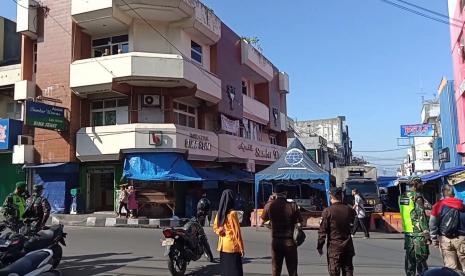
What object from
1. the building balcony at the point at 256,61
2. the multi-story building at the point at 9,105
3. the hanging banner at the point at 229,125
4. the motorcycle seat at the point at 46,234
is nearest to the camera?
the motorcycle seat at the point at 46,234

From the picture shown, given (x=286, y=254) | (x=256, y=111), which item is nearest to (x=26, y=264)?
(x=286, y=254)

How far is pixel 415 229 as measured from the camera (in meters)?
7.32

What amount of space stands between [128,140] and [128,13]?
597 cm

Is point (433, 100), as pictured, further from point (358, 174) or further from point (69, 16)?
point (69, 16)

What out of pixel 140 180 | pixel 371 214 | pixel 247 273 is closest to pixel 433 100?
pixel 371 214

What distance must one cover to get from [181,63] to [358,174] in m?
15.5

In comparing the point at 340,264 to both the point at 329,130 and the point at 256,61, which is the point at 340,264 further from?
the point at 329,130

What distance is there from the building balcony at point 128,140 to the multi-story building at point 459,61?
13.7 m

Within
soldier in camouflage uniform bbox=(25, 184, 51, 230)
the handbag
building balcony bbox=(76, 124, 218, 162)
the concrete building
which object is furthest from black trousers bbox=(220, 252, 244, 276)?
the concrete building

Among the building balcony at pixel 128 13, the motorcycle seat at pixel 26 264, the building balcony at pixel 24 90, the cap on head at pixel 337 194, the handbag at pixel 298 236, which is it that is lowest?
the motorcycle seat at pixel 26 264

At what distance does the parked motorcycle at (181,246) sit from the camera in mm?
8531

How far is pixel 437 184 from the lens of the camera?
24.5 m

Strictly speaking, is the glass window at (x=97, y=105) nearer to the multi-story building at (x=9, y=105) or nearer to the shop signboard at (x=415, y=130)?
the multi-story building at (x=9, y=105)

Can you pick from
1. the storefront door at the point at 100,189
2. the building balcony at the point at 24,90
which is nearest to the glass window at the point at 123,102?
the storefront door at the point at 100,189
